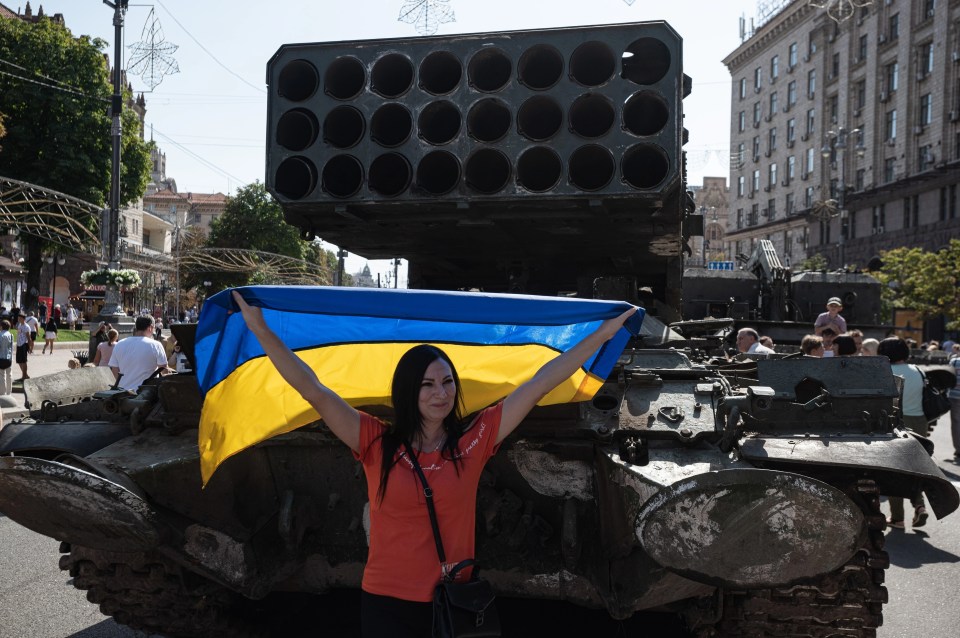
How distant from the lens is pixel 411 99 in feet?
17.2

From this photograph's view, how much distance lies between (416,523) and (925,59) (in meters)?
42.9

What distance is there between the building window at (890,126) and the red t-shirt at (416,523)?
4391 centimetres

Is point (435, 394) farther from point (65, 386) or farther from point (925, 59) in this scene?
point (925, 59)

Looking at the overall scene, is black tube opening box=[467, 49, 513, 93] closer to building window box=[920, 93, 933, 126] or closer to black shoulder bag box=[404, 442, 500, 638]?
black shoulder bag box=[404, 442, 500, 638]

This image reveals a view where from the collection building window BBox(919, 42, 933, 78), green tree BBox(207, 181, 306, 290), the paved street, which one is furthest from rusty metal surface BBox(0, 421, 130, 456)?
green tree BBox(207, 181, 306, 290)

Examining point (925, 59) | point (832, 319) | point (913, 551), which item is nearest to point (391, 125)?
point (913, 551)

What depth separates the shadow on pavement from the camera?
6688 millimetres

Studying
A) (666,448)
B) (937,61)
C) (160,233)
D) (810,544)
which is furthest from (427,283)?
(160,233)

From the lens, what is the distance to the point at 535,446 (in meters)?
3.88

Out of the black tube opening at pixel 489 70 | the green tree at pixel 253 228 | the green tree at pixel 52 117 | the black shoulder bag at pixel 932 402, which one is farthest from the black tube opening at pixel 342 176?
the green tree at pixel 253 228

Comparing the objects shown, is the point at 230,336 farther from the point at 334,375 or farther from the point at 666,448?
the point at 666,448

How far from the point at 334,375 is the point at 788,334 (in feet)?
30.5

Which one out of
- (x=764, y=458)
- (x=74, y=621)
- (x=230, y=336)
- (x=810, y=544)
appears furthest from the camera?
(x=74, y=621)

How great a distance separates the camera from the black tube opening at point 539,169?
5168 mm
